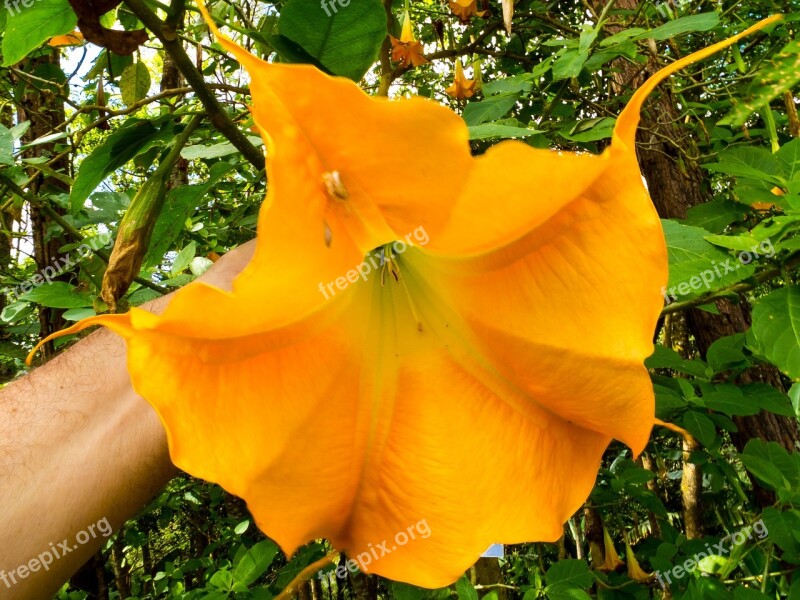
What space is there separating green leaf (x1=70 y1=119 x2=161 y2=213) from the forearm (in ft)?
0.89

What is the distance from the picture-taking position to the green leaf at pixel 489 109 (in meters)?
1.00

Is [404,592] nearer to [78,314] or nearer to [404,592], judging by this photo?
[404,592]

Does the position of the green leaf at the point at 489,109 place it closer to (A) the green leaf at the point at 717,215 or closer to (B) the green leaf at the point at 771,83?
(A) the green leaf at the point at 717,215

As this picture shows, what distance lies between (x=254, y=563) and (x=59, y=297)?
0.65 meters

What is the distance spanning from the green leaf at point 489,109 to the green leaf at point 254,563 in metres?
0.94

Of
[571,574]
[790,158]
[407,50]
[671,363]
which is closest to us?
[790,158]

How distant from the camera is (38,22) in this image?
0.71 meters

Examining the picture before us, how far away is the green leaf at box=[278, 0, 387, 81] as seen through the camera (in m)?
0.64

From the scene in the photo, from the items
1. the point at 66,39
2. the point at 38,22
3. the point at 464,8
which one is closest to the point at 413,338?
the point at 38,22

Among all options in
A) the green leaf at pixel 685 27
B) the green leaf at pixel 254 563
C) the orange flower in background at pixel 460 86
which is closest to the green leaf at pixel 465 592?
the green leaf at pixel 254 563

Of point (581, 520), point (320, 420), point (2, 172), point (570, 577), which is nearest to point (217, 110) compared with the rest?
point (320, 420)

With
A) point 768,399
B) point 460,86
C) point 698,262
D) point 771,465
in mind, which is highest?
point 460,86

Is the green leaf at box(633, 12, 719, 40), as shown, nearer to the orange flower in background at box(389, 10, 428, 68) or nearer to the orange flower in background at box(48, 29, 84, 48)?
the orange flower in background at box(389, 10, 428, 68)

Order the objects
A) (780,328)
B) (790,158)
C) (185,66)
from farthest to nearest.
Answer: (790,158) < (780,328) < (185,66)
